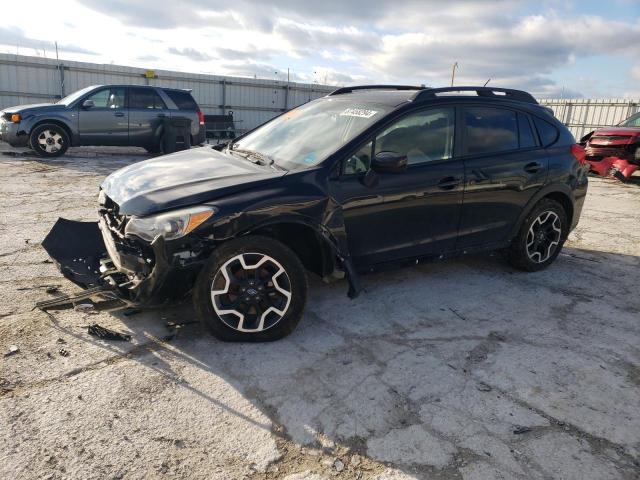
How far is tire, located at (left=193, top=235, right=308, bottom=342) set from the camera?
3164 mm

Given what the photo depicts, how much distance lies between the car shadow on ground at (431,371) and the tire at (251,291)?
0.13m

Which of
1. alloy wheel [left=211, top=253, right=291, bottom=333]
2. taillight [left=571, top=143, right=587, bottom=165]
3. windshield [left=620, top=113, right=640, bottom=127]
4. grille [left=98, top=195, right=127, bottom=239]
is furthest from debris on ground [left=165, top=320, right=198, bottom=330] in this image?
windshield [left=620, top=113, right=640, bottom=127]

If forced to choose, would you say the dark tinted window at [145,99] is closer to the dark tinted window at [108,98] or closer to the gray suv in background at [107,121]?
the gray suv in background at [107,121]

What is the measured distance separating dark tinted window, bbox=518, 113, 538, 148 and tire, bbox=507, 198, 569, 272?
0.59 m

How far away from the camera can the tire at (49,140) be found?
36.0ft

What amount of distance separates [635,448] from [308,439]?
1676mm

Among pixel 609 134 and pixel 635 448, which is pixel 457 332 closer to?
pixel 635 448

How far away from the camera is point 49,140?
439 inches

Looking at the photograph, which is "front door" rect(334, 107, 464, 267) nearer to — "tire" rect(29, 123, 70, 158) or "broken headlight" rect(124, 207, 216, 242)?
"broken headlight" rect(124, 207, 216, 242)

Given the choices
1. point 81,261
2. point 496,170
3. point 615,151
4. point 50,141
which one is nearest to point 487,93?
point 496,170

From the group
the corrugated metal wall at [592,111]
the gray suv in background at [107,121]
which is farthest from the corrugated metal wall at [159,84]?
the corrugated metal wall at [592,111]

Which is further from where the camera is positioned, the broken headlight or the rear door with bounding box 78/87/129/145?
the rear door with bounding box 78/87/129/145

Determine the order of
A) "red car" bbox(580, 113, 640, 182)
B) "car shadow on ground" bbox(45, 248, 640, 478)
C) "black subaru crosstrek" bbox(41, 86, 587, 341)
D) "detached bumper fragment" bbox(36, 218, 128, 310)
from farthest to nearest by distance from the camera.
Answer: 1. "red car" bbox(580, 113, 640, 182)
2. "detached bumper fragment" bbox(36, 218, 128, 310)
3. "black subaru crosstrek" bbox(41, 86, 587, 341)
4. "car shadow on ground" bbox(45, 248, 640, 478)

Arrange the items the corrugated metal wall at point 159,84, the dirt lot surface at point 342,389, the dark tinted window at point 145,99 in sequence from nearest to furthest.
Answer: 1. the dirt lot surface at point 342,389
2. the dark tinted window at point 145,99
3. the corrugated metal wall at point 159,84
